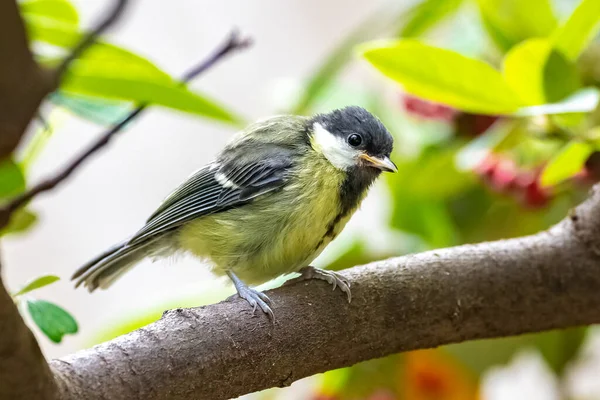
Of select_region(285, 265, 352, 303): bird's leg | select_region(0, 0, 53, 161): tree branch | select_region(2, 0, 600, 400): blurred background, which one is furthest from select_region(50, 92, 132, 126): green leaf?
select_region(0, 0, 53, 161): tree branch

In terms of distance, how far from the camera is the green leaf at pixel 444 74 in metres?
0.89

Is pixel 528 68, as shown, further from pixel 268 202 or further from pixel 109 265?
pixel 109 265

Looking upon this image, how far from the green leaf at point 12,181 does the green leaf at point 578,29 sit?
716 millimetres

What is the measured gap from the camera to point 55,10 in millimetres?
828

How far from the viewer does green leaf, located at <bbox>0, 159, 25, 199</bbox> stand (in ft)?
2.49

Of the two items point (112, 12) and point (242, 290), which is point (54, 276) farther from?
point (112, 12)

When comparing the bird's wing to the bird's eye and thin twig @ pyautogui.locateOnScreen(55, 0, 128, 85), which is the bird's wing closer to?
the bird's eye

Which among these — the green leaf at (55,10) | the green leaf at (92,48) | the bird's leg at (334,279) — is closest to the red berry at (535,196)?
the bird's leg at (334,279)

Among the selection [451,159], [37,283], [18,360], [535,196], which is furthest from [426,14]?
[18,360]

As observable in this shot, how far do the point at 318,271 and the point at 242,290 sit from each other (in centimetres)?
13

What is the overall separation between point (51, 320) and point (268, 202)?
40cm

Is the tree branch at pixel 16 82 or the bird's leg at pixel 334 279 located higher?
the bird's leg at pixel 334 279

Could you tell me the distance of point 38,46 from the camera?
902 mm

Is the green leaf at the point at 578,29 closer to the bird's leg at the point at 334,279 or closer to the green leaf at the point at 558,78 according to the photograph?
the green leaf at the point at 558,78
